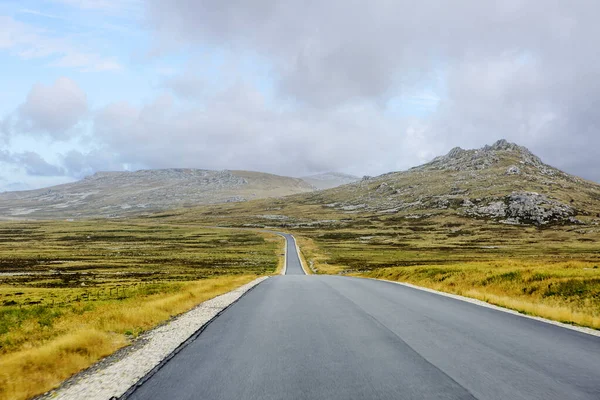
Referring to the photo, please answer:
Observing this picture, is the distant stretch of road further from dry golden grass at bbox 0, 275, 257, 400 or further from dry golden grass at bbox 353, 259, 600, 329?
dry golden grass at bbox 0, 275, 257, 400

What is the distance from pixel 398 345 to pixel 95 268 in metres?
68.1

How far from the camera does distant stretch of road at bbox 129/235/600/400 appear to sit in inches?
261

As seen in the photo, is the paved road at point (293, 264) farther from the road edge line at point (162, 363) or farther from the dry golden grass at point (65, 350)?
the road edge line at point (162, 363)

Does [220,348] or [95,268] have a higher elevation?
[220,348]

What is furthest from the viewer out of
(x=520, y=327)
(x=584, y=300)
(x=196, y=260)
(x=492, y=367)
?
(x=196, y=260)

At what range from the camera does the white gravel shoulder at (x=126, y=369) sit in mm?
7248

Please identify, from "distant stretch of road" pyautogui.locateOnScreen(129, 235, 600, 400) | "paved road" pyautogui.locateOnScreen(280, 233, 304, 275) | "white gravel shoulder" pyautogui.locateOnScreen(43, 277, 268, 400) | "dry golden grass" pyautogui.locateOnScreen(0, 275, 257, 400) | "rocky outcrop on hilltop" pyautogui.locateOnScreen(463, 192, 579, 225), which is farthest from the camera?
"rocky outcrop on hilltop" pyautogui.locateOnScreen(463, 192, 579, 225)

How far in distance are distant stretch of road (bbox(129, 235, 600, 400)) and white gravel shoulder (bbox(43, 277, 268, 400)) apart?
1.71ft

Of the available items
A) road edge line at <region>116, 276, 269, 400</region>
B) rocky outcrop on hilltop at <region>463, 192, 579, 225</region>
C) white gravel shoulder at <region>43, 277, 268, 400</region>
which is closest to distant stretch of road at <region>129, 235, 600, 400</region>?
road edge line at <region>116, 276, 269, 400</region>

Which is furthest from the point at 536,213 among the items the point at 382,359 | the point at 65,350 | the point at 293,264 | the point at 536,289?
the point at 65,350

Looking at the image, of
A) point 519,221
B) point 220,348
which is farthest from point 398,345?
point 519,221

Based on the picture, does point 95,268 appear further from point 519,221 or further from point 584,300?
point 519,221

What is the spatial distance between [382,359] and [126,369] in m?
5.88

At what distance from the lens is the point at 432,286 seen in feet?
91.8
